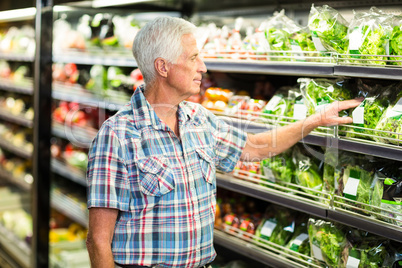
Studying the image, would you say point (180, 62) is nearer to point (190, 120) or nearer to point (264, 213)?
point (190, 120)

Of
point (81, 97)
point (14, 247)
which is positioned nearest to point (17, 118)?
point (81, 97)

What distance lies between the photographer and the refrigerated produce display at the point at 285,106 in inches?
72.9

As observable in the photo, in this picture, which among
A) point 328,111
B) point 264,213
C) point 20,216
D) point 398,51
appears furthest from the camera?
point 20,216

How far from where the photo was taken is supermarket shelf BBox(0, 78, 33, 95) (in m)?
4.45

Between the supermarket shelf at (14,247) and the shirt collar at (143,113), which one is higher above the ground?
the shirt collar at (143,113)

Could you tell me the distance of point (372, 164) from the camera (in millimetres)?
1995

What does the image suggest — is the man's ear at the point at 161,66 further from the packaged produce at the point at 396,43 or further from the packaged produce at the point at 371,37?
the packaged produce at the point at 396,43

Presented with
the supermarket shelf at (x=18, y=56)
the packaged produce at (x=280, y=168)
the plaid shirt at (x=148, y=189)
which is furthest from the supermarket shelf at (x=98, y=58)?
the plaid shirt at (x=148, y=189)

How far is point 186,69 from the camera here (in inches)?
74.7

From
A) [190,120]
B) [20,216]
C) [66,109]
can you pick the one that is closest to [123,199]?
[190,120]

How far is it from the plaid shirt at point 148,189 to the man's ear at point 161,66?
12 cm

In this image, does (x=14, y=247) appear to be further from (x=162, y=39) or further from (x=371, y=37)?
(x=371, y=37)

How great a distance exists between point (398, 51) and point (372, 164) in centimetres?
49

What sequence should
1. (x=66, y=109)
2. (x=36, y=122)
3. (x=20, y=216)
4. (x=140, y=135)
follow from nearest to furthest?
(x=140, y=135) → (x=36, y=122) → (x=66, y=109) → (x=20, y=216)
